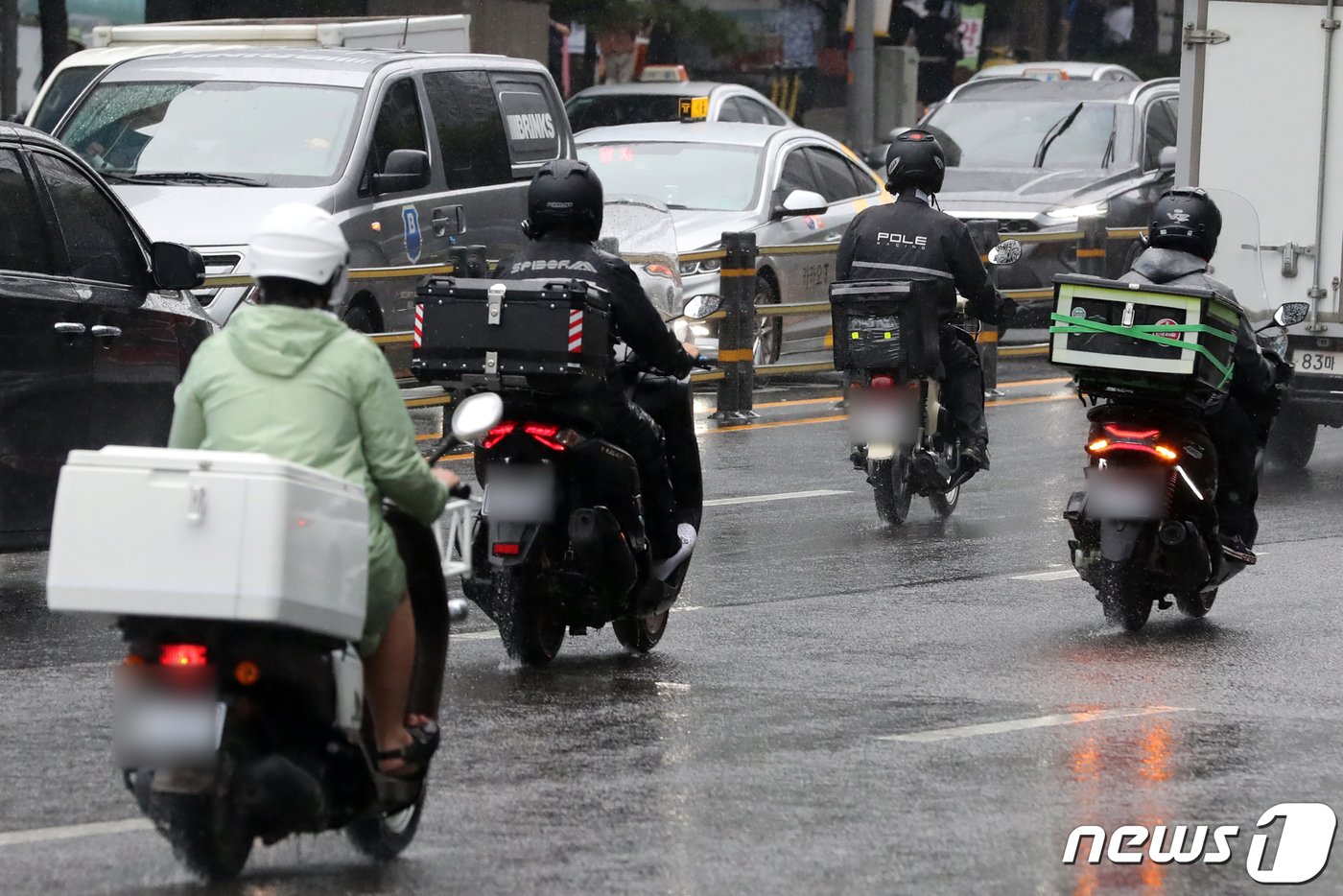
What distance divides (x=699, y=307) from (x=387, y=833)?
143 inches

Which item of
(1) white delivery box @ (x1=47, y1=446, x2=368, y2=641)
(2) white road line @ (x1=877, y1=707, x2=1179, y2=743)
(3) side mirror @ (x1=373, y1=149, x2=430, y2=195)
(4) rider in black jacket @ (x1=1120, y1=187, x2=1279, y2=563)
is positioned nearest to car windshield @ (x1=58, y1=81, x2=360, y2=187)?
(3) side mirror @ (x1=373, y1=149, x2=430, y2=195)

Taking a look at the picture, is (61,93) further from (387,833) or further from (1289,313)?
(387,833)

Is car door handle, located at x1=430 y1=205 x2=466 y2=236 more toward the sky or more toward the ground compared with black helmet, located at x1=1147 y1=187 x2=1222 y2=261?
more toward the ground

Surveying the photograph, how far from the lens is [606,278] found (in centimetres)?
823

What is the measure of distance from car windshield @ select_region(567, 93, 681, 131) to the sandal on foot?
20.2 meters

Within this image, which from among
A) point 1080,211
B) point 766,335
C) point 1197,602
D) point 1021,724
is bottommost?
point 766,335

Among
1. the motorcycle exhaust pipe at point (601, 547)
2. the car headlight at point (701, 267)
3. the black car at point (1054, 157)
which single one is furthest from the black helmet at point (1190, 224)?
the black car at point (1054, 157)

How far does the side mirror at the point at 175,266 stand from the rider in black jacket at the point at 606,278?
1.79 m

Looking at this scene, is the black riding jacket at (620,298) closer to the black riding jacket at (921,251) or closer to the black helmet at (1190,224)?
the black helmet at (1190,224)

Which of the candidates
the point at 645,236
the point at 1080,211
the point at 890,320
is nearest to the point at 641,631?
the point at 890,320

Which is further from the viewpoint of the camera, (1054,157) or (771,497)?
(1054,157)

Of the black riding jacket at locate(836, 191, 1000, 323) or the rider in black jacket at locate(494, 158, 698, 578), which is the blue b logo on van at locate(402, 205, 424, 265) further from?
the rider in black jacket at locate(494, 158, 698, 578)

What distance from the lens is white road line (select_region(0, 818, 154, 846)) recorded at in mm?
6176

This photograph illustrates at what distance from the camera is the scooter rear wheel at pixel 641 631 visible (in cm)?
877
